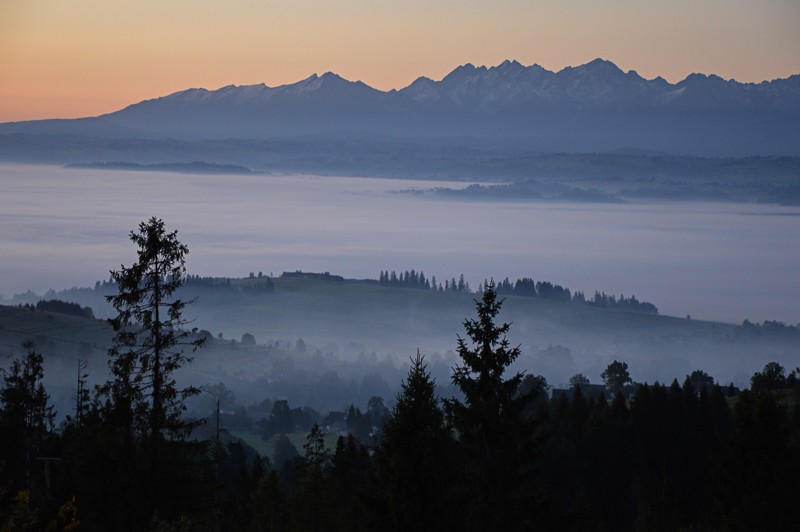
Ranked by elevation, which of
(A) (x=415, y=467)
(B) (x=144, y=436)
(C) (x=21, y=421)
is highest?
(A) (x=415, y=467)

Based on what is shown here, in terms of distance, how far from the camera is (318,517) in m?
28.1

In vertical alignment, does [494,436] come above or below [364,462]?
above

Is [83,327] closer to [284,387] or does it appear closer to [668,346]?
[284,387]

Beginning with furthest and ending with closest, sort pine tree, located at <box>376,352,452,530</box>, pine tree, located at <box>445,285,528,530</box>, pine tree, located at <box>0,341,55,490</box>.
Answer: pine tree, located at <box>0,341,55,490</box>, pine tree, located at <box>445,285,528,530</box>, pine tree, located at <box>376,352,452,530</box>

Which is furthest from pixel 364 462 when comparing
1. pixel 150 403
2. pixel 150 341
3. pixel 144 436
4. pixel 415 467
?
pixel 415 467

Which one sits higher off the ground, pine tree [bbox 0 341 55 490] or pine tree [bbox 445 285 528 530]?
pine tree [bbox 445 285 528 530]

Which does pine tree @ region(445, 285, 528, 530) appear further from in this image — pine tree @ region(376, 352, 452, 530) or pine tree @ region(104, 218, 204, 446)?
pine tree @ region(104, 218, 204, 446)

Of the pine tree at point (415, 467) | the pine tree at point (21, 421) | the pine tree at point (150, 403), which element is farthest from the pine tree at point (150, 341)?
the pine tree at point (21, 421)

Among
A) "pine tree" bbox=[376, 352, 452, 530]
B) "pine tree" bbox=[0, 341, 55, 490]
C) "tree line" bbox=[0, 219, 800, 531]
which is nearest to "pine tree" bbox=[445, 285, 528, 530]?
"tree line" bbox=[0, 219, 800, 531]

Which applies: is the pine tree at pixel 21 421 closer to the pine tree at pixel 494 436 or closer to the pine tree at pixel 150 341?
the pine tree at pixel 150 341

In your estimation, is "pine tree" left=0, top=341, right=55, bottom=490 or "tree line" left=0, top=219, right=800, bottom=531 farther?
"pine tree" left=0, top=341, right=55, bottom=490

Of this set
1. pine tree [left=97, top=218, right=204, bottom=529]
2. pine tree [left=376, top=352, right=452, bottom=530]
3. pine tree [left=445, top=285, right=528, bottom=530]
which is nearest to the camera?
pine tree [left=376, top=352, right=452, bottom=530]

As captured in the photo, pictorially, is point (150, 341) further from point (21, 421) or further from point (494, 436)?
point (21, 421)

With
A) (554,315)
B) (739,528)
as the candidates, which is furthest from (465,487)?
(554,315)
